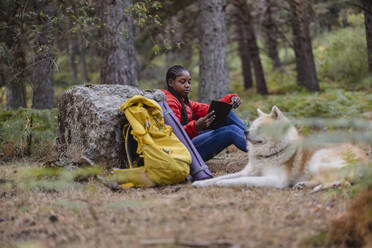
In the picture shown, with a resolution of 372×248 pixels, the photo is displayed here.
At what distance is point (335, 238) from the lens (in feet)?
7.10

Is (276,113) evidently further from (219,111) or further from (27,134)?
(27,134)

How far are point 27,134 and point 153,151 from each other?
3461mm

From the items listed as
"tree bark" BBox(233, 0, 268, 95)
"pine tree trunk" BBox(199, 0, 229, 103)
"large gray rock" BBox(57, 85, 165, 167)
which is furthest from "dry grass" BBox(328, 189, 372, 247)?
"tree bark" BBox(233, 0, 268, 95)

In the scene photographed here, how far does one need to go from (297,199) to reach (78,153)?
2.89 meters

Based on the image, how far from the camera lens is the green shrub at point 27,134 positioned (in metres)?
6.02

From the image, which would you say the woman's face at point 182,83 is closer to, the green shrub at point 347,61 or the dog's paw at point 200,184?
the dog's paw at point 200,184

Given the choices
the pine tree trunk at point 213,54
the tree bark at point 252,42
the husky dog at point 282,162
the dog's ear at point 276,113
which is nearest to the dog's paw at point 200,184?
the husky dog at point 282,162

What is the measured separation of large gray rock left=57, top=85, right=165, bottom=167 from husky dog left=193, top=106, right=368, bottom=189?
134 cm

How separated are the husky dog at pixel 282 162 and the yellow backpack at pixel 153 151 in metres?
0.32

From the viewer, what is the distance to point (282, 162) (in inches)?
143

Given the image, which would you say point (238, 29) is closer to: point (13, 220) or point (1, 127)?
point (1, 127)

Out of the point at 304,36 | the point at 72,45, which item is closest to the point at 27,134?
the point at 72,45

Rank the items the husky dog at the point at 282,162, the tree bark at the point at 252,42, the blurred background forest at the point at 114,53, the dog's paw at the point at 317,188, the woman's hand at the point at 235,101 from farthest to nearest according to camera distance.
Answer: the tree bark at the point at 252,42 < the blurred background forest at the point at 114,53 < the woman's hand at the point at 235,101 < the husky dog at the point at 282,162 < the dog's paw at the point at 317,188

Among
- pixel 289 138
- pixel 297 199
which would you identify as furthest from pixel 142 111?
pixel 297 199
